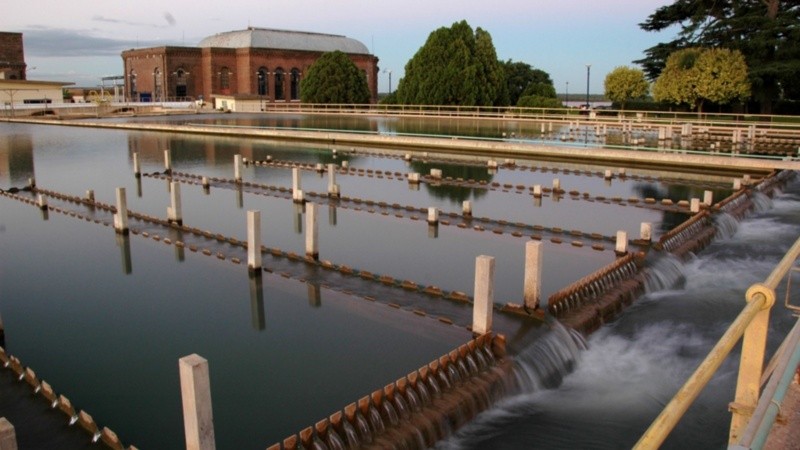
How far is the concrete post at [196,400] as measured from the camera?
5875 mm

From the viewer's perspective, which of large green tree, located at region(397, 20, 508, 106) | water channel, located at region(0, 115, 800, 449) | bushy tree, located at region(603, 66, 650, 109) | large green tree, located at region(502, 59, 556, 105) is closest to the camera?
water channel, located at region(0, 115, 800, 449)

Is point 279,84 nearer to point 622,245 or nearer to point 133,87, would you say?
point 133,87

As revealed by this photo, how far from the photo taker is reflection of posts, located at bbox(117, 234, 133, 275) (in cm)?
1448

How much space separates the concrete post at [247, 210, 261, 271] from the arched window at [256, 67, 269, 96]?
68189 mm

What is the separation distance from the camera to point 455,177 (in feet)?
89.3

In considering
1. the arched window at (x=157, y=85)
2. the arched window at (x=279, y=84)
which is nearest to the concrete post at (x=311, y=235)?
the arched window at (x=279, y=84)

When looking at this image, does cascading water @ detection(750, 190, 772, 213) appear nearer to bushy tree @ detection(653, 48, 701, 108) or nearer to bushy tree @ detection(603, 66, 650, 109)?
bushy tree @ detection(653, 48, 701, 108)

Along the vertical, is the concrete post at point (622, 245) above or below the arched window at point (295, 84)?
below

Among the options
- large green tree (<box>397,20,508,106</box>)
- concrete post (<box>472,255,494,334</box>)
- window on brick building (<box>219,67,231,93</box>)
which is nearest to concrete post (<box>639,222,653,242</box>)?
concrete post (<box>472,255,494,334</box>)

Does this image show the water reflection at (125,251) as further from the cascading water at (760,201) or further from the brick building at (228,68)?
the brick building at (228,68)

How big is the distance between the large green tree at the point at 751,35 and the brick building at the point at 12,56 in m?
77.1

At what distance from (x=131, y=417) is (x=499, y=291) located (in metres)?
6.88

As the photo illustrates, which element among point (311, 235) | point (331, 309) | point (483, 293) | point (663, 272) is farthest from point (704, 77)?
point (483, 293)

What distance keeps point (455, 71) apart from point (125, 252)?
44.4m
